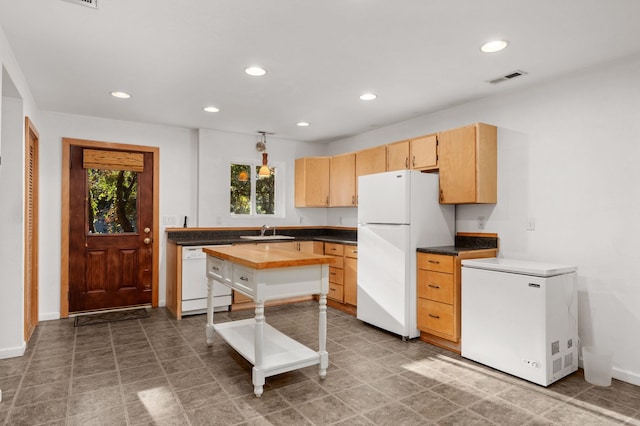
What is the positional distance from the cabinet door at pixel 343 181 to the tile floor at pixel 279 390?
7.17 feet

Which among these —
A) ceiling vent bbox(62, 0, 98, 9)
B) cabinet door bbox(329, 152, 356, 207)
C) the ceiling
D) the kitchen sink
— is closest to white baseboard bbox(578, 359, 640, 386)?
the ceiling

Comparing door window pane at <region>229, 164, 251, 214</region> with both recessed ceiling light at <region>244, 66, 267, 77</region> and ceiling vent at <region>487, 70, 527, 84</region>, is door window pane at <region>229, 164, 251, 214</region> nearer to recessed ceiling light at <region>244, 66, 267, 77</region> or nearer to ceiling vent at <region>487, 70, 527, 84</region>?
recessed ceiling light at <region>244, 66, 267, 77</region>

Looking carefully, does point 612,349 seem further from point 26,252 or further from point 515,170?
point 26,252

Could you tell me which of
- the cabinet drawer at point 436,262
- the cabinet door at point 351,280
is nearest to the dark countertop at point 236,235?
the cabinet door at point 351,280

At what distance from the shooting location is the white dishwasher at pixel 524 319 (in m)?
2.77

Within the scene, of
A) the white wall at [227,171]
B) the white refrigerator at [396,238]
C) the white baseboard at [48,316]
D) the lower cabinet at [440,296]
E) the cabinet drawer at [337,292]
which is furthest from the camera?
the white wall at [227,171]

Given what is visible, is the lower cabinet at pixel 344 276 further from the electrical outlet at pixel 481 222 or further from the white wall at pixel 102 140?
the white wall at pixel 102 140

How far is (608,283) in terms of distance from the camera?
117 inches

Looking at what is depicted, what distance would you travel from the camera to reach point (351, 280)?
479 centimetres

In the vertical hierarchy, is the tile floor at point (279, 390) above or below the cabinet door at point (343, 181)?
below

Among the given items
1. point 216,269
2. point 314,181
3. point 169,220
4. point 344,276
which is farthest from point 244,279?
point 314,181

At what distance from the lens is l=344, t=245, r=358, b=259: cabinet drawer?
4.73 metres

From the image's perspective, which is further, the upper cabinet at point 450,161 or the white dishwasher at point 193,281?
the white dishwasher at point 193,281

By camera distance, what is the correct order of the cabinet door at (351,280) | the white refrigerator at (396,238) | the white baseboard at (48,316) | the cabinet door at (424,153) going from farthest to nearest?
the cabinet door at (351,280)
the white baseboard at (48,316)
the cabinet door at (424,153)
the white refrigerator at (396,238)
